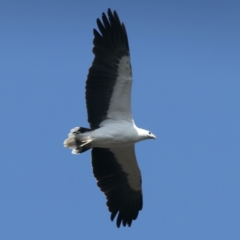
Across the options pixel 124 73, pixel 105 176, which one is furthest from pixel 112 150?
pixel 124 73

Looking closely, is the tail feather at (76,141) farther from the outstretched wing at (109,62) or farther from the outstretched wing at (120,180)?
the outstretched wing at (120,180)

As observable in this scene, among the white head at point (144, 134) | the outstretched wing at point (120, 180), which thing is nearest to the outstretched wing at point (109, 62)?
the white head at point (144, 134)

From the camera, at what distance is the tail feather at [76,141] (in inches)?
691

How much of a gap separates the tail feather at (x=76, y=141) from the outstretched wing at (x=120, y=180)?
0.99m

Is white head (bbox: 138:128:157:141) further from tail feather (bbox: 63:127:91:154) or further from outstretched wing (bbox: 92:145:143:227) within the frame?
tail feather (bbox: 63:127:91:154)

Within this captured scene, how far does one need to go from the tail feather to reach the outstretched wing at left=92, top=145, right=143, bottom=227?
39.1 inches

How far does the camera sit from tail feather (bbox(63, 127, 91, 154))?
1755 centimetres

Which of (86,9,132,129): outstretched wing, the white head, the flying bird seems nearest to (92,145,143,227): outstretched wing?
the flying bird

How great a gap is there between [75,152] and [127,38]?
2.71 meters

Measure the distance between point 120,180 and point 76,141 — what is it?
6.23ft

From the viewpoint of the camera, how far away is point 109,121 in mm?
17734

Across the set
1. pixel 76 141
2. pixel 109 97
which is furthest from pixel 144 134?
pixel 76 141

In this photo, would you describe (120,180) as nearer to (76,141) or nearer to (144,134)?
Result: (144,134)

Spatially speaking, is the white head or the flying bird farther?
the white head
